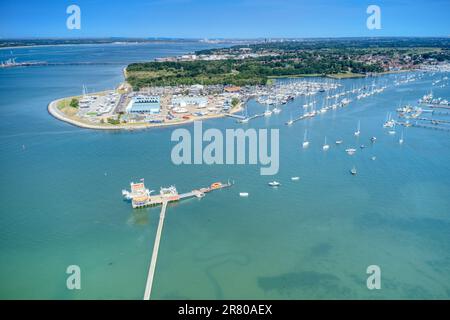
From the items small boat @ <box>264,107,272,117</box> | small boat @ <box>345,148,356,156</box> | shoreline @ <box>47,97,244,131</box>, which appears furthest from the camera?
small boat @ <box>264,107,272,117</box>

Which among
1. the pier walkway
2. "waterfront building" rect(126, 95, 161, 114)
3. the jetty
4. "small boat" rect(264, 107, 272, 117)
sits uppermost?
"waterfront building" rect(126, 95, 161, 114)

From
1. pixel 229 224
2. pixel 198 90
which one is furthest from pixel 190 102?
pixel 229 224

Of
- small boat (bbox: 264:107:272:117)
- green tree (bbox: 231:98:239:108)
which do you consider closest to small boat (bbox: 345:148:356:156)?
small boat (bbox: 264:107:272:117)

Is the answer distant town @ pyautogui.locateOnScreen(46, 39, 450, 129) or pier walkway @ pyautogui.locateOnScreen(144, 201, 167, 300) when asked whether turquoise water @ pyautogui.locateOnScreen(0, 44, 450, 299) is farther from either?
distant town @ pyautogui.locateOnScreen(46, 39, 450, 129)

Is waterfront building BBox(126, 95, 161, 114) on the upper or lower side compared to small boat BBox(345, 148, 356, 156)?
upper

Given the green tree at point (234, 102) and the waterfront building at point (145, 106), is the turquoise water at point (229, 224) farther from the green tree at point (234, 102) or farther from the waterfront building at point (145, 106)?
the green tree at point (234, 102)

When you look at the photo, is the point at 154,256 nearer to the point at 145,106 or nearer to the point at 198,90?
the point at 145,106

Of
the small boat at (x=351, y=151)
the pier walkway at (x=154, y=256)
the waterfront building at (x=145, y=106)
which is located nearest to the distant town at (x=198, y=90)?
the waterfront building at (x=145, y=106)
